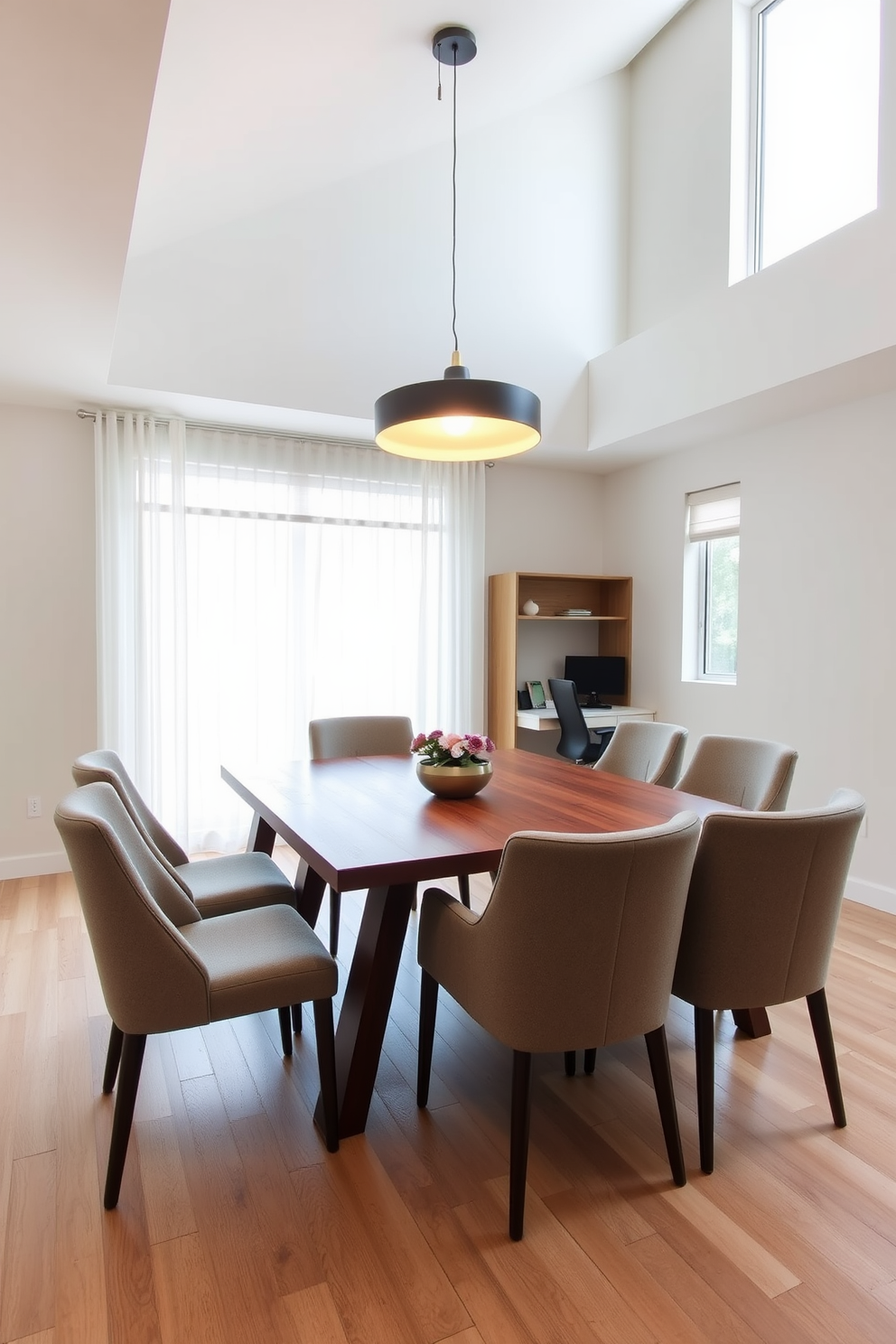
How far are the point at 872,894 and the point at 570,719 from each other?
1746 mm

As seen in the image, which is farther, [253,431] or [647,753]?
[253,431]

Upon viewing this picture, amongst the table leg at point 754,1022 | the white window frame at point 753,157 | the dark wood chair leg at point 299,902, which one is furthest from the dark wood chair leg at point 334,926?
the white window frame at point 753,157

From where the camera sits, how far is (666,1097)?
5.65ft

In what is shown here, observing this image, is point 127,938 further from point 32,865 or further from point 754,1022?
point 32,865

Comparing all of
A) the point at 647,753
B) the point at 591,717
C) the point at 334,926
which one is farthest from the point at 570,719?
the point at 334,926

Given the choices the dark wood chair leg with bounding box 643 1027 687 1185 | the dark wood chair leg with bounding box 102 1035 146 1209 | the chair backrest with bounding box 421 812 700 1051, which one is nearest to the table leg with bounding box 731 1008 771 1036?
the dark wood chair leg with bounding box 643 1027 687 1185

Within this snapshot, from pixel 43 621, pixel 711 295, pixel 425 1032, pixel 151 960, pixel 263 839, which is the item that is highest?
pixel 711 295

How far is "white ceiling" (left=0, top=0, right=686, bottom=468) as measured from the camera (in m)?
1.67

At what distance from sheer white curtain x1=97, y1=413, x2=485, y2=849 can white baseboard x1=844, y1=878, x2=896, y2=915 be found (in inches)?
92.2

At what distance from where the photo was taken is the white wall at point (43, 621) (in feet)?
13.0

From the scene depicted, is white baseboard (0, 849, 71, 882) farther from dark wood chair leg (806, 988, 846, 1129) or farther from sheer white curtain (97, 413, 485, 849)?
dark wood chair leg (806, 988, 846, 1129)

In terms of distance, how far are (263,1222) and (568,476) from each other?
15.6 feet

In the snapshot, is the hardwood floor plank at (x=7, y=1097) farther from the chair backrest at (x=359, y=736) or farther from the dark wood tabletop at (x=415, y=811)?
the chair backrest at (x=359, y=736)

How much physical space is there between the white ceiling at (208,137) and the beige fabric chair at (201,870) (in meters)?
1.51
